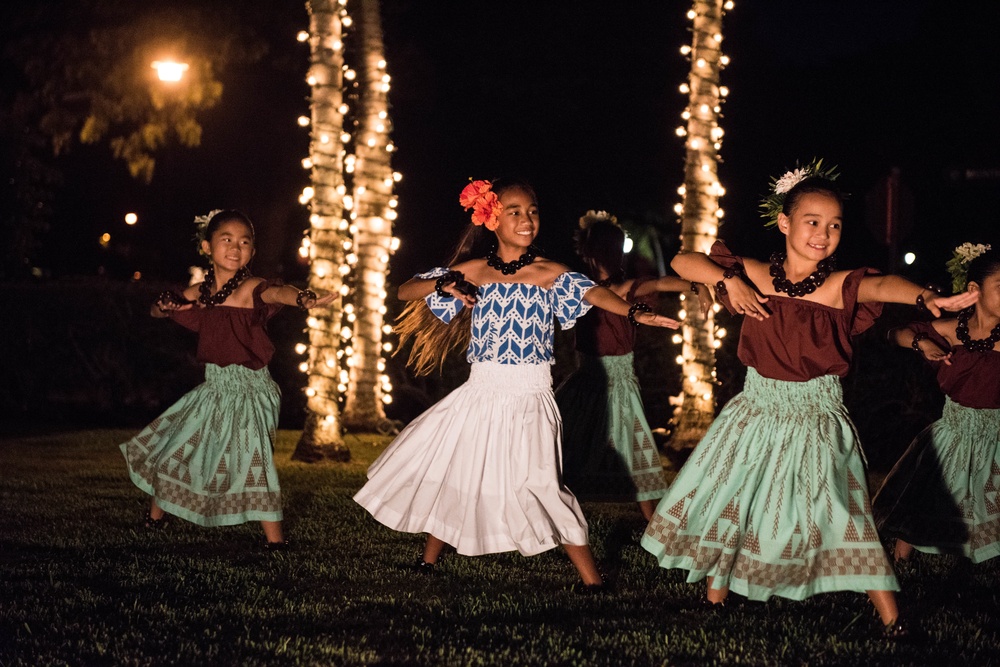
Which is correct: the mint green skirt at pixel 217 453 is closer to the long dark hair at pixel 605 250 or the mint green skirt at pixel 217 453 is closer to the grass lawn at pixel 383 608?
the grass lawn at pixel 383 608

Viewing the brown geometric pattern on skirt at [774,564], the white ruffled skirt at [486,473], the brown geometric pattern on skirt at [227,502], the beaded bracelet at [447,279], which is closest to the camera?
the brown geometric pattern on skirt at [774,564]

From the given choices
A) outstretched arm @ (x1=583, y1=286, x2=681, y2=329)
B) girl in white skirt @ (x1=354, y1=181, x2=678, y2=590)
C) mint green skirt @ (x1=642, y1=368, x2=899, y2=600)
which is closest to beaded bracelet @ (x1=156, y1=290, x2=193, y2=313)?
girl in white skirt @ (x1=354, y1=181, x2=678, y2=590)

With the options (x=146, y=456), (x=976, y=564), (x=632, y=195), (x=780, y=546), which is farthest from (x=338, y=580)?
(x=632, y=195)

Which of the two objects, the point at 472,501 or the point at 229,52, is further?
the point at 229,52

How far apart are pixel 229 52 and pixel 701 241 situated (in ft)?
25.8

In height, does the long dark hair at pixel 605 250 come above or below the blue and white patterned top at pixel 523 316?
above

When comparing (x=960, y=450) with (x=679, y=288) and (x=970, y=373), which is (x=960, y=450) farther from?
(x=679, y=288)

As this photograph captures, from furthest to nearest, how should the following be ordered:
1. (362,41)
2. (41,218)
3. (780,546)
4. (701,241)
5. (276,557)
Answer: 1. (41,218)
2. (362,41)
3. (701,241)
4. (276,557)
5. (780,546)

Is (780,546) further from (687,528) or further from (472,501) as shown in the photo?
(472,501)

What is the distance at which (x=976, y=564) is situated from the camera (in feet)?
22.1

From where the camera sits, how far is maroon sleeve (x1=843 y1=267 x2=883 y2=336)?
515 centimetres

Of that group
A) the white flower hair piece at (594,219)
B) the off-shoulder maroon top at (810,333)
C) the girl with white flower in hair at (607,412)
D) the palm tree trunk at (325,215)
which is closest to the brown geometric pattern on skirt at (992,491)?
the off-shoulder maroon top at (810,333)

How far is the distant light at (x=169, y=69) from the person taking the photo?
1391 cm

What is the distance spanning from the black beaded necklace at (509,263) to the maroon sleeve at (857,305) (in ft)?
5.58
